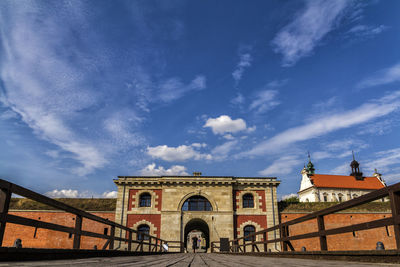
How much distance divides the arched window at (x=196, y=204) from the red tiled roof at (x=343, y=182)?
42.5 metres

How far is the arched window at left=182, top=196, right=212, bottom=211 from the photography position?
23016 mm

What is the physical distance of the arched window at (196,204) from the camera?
23.0 meters

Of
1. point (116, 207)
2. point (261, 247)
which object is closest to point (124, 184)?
point (116, 207)

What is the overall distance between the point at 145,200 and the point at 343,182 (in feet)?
Result: 168

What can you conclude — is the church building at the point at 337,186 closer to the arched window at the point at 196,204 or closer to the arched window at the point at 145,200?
the arched window at the point at 196,204

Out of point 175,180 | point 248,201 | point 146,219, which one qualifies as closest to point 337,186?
point 248,201

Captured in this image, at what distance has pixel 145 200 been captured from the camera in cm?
2319

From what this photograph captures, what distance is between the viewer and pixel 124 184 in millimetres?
23188

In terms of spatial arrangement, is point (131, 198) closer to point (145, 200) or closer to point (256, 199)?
point (145, 200)

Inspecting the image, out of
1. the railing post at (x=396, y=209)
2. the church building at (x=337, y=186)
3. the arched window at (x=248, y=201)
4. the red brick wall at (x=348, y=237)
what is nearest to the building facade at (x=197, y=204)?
the arched window at (x=248, y=201)

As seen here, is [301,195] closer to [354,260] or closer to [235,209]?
[235,209]

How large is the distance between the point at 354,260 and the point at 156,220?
66.6 feet

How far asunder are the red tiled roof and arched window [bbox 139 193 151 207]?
4526 centimetres

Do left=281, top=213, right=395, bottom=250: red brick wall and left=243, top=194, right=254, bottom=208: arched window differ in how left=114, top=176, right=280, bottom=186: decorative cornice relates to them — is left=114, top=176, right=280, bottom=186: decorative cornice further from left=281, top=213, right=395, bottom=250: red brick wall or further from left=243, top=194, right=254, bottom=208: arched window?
left=281, top=213, right=395, bottom=250: red brick wall
